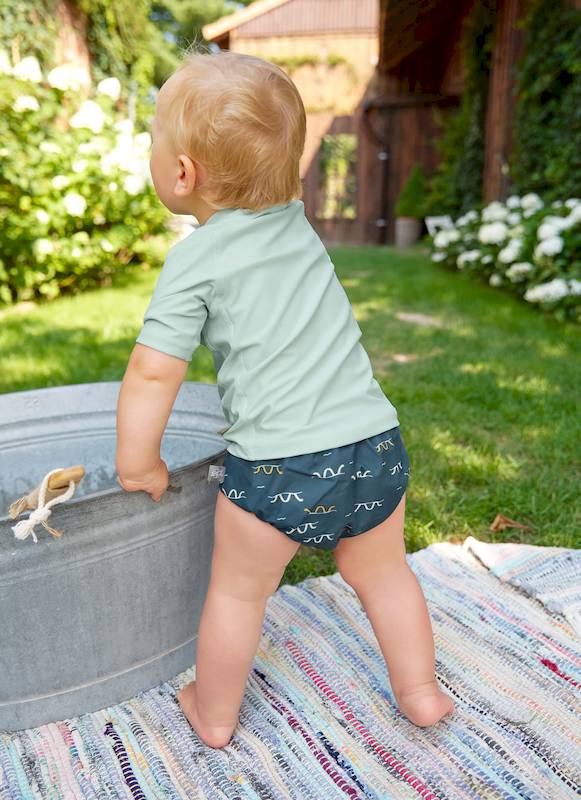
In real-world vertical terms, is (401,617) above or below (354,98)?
below

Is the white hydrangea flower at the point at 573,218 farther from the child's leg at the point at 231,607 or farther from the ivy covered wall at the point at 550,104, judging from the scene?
the child's leg at the point at 231,607

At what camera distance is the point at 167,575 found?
1.29 meters

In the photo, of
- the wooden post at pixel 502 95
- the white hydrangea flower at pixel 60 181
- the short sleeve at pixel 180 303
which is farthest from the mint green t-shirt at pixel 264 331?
the wooden post at pixel 502 95

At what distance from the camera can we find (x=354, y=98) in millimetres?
12273

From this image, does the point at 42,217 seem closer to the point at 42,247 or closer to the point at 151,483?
the point at 42,247

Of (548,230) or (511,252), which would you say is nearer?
(548,230)

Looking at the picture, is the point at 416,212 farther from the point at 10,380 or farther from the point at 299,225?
the point at 299,225

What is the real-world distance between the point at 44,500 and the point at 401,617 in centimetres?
65

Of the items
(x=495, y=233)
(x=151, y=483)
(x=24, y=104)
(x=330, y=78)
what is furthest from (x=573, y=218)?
(x=330, y=78)

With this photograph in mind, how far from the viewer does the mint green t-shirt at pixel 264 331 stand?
1.07 m

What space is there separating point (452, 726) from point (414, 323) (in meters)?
3.23

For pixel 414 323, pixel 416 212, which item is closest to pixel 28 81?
pixel 414 323

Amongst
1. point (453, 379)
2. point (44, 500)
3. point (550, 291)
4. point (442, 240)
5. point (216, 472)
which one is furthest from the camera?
point (442, 240)

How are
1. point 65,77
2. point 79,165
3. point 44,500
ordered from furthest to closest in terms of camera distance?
point 65,77
point 79,165
point 44,500
